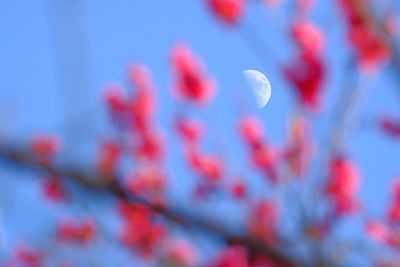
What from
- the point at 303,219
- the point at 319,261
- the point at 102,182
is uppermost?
the point at 303,219

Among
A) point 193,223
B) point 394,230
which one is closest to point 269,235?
point 394,230

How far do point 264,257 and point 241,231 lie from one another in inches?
4.0

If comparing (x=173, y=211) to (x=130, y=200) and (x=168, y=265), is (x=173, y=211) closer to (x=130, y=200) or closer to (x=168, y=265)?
(x=130, y=200)

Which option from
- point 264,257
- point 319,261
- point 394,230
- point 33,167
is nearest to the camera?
point 33,167

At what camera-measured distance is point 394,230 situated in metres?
3.77

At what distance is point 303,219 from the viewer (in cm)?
254

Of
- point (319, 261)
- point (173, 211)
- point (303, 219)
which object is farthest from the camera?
point (303, 219)

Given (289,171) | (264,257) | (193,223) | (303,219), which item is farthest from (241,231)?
→ (289,171)

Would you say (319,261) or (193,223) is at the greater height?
(319,261)

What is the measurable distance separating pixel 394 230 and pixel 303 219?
1.45m

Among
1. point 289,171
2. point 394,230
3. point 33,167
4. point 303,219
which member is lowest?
point 33,167

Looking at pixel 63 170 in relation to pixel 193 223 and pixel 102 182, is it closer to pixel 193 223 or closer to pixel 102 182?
pixel 102 182

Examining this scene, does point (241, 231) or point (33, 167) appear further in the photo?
point (241, 231)

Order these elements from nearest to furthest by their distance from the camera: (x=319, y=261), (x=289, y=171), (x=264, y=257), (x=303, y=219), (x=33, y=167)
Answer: (x=33, y=167)
(x=264, y=257)
(x=319, y=261)
(x=303, y=219)
(x=289, y=171)
